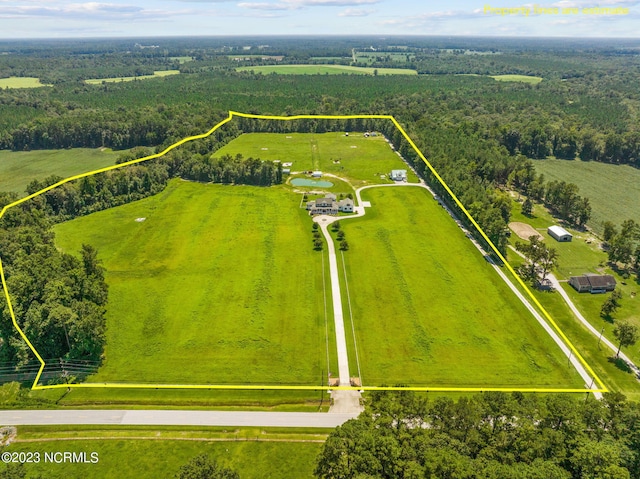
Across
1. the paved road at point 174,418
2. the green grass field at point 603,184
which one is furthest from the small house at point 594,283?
the paved road at point 174,418

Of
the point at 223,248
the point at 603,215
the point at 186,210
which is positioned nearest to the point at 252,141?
the point at 186,210

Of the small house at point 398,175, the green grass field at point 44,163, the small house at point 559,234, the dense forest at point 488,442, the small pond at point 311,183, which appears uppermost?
the green grass field at point 44,163

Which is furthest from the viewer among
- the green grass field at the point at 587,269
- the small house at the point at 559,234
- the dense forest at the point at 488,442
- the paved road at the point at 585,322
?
the small house at the point at 559,234

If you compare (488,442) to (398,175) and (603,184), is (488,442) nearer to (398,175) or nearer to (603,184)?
(398,175)

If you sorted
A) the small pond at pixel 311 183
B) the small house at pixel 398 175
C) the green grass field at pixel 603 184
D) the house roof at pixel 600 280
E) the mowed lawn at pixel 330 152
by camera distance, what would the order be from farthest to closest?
the mowed lawn at pixel 330 152 < the small house at pixel 398 175 < the small pond at pixel 311 183 < the green grass field at pixel 603 184 < the house roof at pixel 600 280

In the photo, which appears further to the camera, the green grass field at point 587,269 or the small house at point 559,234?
the small house at point 559,234

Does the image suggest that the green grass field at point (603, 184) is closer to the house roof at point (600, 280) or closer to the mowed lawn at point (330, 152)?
the house roof at point (600, 280)

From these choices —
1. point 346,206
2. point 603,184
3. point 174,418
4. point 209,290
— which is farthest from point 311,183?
point 603,184

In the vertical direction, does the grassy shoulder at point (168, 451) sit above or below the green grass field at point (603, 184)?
below

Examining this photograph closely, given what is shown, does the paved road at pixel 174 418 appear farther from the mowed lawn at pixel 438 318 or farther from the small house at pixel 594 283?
the small house at pixel 594 283
